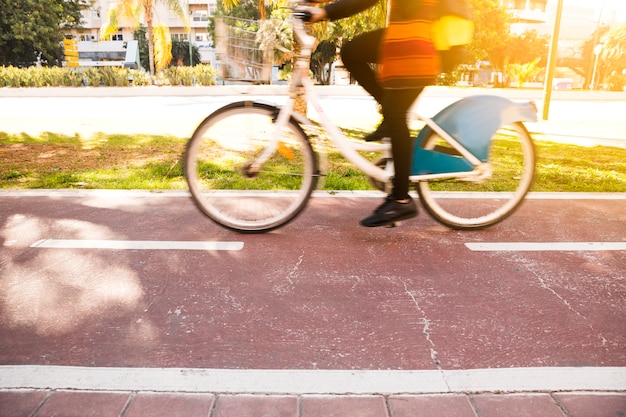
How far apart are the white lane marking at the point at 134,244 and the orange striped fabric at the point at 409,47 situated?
155 cm

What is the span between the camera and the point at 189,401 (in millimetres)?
1809

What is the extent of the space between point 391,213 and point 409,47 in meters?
1.06

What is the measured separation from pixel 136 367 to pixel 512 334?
1720 millimetres

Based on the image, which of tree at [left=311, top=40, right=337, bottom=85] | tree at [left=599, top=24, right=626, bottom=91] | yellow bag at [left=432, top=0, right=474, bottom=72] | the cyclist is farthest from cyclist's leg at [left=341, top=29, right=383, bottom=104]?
tree at [left=599, top=24, right=626, bottom=91]

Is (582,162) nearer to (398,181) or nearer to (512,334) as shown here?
(398,181)

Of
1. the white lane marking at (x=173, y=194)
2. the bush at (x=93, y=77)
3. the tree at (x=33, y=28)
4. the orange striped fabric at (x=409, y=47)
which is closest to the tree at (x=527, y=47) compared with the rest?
the bush at (x=93, y=77)

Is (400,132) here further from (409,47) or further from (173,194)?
(173,194)

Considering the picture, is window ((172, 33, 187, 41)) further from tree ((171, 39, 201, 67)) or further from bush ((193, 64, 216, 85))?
bush ((193, 64, 216, 85))

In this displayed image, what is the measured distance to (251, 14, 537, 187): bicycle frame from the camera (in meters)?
3.33

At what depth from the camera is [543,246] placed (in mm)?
3393

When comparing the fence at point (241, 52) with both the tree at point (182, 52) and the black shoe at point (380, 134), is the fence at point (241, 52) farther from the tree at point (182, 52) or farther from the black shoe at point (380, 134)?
the tree at point (182, 52)

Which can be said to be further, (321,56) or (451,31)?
(321,56)

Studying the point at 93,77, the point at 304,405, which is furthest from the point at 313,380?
the point at 93,77

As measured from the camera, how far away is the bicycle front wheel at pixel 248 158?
335 cm
